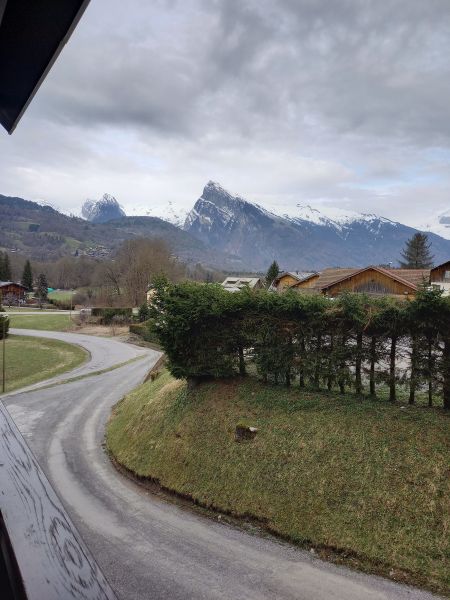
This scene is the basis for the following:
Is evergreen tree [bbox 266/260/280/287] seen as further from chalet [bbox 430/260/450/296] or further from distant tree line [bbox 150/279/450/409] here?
distant tree line [bbox 150/279/450/409]

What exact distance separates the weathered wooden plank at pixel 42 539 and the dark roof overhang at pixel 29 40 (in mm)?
1387

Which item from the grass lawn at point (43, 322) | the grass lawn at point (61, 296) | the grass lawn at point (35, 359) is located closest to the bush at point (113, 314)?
the grass lawn at point (43, 322)

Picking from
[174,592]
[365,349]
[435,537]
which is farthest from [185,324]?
[435,537]

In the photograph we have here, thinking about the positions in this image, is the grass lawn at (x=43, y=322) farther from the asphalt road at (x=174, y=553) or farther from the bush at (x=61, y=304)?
the asphalt road at (x=174, y=553)

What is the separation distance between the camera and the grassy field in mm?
10680

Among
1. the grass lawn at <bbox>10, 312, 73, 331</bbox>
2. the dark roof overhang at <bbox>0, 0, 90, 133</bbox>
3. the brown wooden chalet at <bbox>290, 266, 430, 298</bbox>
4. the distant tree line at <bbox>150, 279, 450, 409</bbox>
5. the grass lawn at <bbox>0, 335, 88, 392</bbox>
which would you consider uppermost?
the brown wooden chalet at <bbox>290, 266, 430, 298</bbox>

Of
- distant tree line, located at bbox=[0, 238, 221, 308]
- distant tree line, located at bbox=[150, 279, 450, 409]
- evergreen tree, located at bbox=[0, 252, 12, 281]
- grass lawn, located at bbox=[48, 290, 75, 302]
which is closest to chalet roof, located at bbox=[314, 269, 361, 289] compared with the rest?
distant tree line, located at bbox=[0, 238, 221, 308]

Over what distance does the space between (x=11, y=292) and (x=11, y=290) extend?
0.67 metres

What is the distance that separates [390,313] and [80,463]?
13.8 m

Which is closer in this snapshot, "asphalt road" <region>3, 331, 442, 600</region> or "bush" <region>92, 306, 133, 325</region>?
"asphalt road" <region>3, 331, 442, 600</region>

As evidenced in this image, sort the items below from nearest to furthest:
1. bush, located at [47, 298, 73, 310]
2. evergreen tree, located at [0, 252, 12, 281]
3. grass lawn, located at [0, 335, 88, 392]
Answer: grass lawn, located at [0, 335, 88, 392] < bush, located at [47, 298, 73, 310] < evergreen tree, located at [0, 252, 12, 281]

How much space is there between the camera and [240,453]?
14.5 meters

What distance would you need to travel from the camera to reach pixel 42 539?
3.56 ft

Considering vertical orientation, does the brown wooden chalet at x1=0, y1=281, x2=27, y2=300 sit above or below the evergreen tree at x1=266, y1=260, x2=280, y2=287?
below
